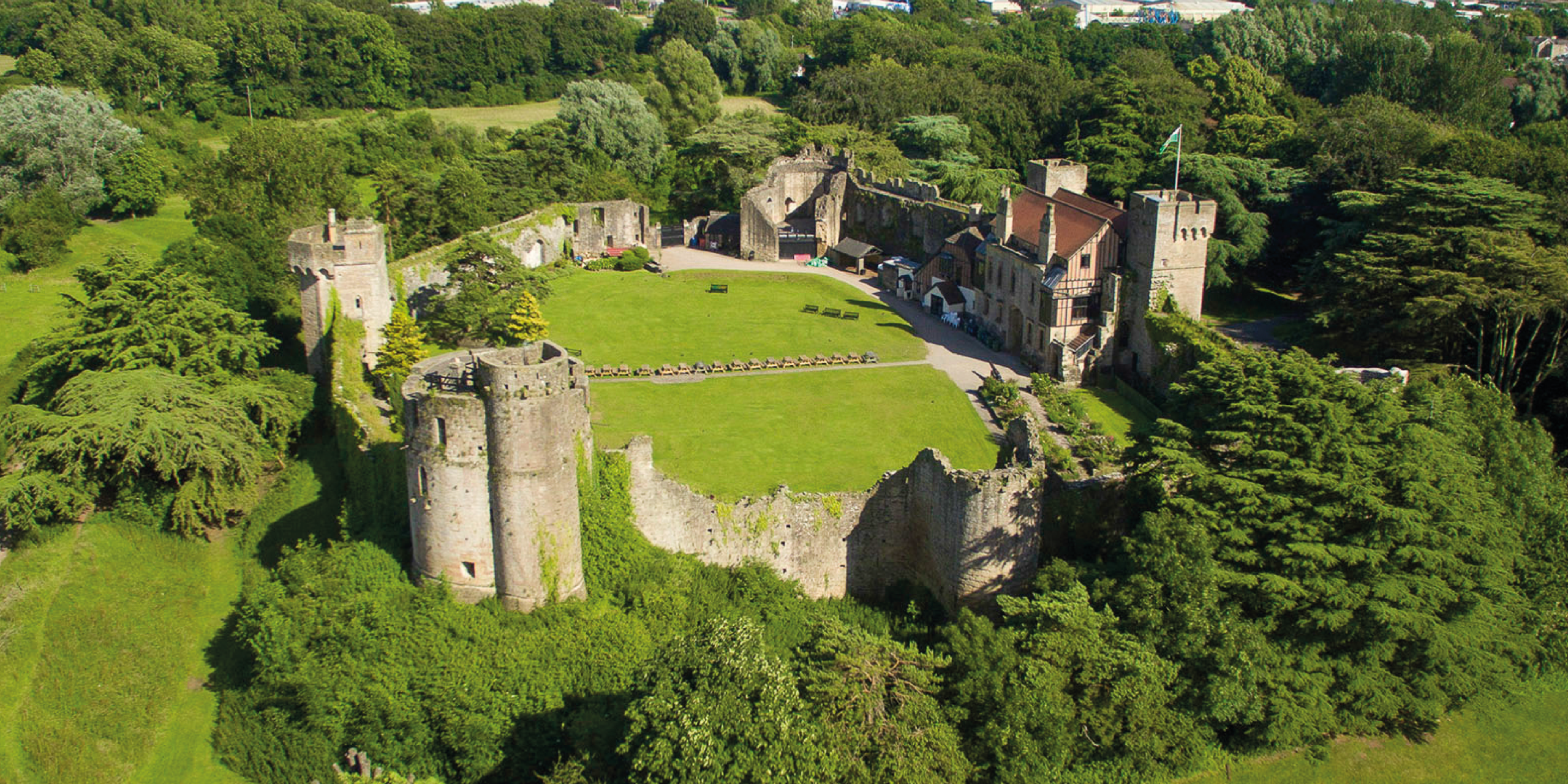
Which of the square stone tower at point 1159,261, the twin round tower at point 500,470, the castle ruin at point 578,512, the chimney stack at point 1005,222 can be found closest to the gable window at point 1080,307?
the square stone tower at point 1159,261

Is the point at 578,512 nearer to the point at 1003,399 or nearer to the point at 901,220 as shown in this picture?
the point at 1003,399

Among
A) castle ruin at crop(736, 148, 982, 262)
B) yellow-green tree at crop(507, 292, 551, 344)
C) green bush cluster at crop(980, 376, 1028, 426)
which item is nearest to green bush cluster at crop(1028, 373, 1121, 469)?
green bush cluster at crop(980, 376, 1028, 426)

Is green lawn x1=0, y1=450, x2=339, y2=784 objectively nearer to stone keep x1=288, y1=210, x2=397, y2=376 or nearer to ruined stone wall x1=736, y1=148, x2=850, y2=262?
stone keep x1=288, y1=210, x2=397, y2=376

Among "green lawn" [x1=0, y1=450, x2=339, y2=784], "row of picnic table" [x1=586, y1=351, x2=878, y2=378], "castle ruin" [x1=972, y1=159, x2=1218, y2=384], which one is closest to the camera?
"green lawn" [x1=0, y1=450, x2=339, y2=784]

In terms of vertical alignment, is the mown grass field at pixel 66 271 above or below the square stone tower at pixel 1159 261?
below

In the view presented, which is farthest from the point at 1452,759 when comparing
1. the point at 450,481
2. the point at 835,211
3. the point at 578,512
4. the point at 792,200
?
the point at 792,200

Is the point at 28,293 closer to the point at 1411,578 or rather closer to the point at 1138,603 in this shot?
the point at 1138,603

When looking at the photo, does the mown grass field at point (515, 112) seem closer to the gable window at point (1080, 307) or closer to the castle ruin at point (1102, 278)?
the castle ruin at point (1102, 278)
